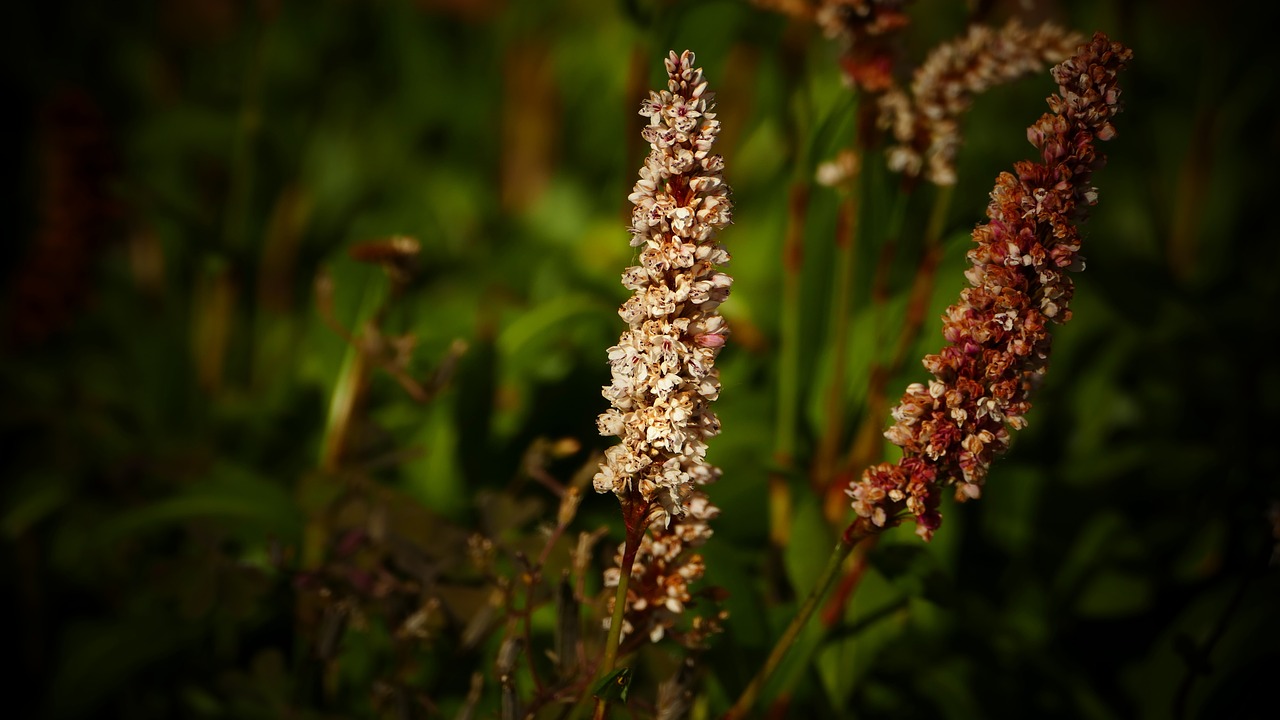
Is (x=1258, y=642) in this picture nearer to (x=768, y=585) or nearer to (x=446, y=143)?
(x=768, y=585)

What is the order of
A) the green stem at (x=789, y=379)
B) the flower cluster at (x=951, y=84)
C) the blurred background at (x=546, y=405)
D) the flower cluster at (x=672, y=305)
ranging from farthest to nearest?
the green stem at (x=789, y=379) → the blurred background at (x=546, y=405) → the flower cluster at (x=951, y=84) → the flower cluster at (x=672, y=305)

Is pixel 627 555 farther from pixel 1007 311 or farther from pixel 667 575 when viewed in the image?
pixel 1007 311

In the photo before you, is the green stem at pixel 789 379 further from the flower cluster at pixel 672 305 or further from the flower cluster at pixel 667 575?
the flower cluster at pixel 672 305

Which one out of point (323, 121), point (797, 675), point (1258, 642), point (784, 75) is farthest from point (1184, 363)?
point (323, 121)

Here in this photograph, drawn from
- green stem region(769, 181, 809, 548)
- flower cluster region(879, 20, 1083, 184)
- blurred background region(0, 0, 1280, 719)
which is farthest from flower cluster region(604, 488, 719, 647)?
flower cluster region(879, 20, 1083, 184)

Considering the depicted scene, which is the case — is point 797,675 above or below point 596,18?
below

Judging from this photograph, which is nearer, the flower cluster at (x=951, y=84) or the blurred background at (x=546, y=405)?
the flower cluster at (x=951, y=84)

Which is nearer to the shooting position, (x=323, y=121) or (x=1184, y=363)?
(x=1184, y=363)

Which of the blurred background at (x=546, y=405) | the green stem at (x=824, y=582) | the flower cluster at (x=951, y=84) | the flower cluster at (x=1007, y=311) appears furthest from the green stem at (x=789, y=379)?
the flower cluster at (x=1007, y=311)
